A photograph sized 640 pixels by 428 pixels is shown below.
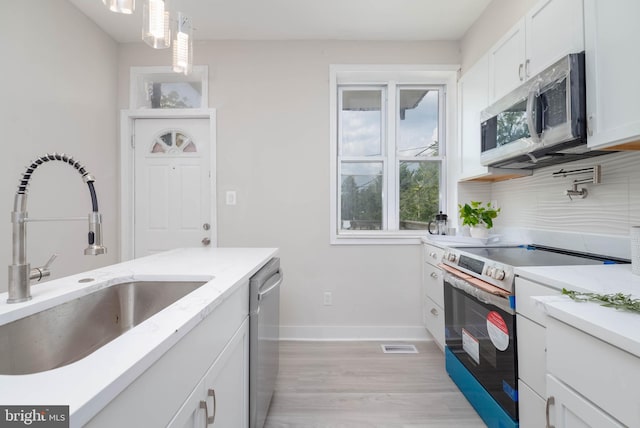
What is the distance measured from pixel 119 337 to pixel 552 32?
7.52 ft

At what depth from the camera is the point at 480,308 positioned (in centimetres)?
161

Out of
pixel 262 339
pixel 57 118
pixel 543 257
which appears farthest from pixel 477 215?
pixel 57 118

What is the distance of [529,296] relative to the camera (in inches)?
49.1

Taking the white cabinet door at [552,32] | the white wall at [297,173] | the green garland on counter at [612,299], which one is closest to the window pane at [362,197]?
the white wall at [297,173]

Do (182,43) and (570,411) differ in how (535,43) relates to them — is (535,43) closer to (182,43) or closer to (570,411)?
(570,411)

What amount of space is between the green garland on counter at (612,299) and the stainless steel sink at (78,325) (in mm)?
1357

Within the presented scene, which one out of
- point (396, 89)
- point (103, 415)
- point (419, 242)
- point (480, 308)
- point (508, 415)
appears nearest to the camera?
point (103, 415)

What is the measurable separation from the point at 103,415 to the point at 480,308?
5.57 feet

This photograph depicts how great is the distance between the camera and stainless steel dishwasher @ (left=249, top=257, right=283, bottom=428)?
1.36 metres

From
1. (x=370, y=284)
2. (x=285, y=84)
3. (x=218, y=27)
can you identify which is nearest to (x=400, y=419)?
(x=370, y=284)

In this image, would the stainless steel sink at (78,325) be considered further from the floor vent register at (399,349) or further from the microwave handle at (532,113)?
the floor vent register at (399,349)

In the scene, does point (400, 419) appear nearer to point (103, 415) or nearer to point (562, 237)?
point (562, 237)

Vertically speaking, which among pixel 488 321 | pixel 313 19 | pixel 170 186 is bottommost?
pixel 488 321

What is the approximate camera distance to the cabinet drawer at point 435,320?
2295 millimetres
